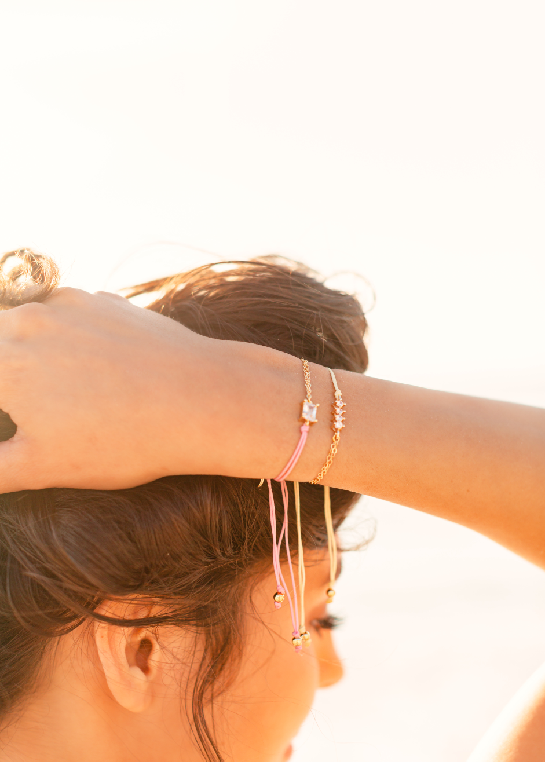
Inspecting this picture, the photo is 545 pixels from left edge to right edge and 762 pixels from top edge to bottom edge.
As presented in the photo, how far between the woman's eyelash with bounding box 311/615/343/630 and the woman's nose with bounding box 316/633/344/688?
0.08 ft

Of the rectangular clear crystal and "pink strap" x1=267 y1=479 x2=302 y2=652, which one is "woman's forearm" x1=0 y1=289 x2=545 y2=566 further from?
"pink strap" x1=267 y1=479 x2=302 y2=652

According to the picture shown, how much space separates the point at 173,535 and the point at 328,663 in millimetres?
726

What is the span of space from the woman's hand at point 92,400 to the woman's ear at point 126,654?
0.37 metres

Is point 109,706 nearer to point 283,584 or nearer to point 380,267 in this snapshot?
point 283,584

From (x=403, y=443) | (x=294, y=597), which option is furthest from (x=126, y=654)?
(x=403, y=443)

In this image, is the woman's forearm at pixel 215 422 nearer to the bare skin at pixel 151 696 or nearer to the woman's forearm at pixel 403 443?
the woman's forearm at pixel 403 443

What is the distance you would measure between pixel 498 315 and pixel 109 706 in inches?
233

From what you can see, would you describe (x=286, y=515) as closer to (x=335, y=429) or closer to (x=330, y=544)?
(x=330, y=544)

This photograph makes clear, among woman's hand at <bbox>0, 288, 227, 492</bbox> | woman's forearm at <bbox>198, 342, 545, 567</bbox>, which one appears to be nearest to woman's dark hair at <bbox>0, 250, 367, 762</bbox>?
woman's hand at <bbox>0, 288, 227, 492</bbox>

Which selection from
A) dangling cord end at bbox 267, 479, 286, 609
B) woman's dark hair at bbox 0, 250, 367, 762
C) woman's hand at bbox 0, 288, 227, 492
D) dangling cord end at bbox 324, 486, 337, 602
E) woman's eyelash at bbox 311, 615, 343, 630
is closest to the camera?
woman's hand at bbox 0, 288, 227, 492

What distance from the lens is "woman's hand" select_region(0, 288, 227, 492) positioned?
1.06 metres

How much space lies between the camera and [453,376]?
587 centimetres

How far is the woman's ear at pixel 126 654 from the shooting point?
1333mm

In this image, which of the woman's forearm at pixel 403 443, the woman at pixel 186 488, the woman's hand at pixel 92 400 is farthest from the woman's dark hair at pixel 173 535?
the woman's forearm at pixel 403 443
